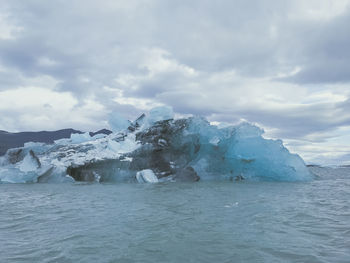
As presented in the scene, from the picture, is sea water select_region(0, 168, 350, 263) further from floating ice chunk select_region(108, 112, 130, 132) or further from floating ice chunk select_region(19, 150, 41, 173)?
floating ice chunk select_region(108, 112, 130, 132)

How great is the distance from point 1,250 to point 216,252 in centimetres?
313

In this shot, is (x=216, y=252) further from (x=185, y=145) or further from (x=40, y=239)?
(x=185, y=145)

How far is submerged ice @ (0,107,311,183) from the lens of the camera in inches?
676

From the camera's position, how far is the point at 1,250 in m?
4.63

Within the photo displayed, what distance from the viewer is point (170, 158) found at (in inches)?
736

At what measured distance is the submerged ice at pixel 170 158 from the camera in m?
17.2

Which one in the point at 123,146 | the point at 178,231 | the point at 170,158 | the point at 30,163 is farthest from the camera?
the point at 170,158

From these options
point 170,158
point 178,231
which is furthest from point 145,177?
point 178,231

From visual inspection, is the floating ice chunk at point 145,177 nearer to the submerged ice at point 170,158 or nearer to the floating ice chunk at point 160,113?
the submerged ice at point 170,158

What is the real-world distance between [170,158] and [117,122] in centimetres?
577

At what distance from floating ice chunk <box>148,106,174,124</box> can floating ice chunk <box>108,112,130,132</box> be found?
329 centimetres

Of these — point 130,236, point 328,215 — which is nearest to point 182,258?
point 130,236

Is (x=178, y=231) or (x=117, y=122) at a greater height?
(x=117, y=122)

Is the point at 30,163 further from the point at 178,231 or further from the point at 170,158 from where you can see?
the point at 178,231
